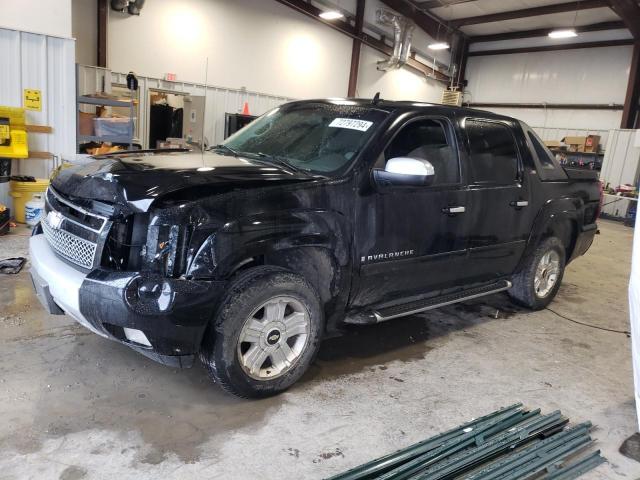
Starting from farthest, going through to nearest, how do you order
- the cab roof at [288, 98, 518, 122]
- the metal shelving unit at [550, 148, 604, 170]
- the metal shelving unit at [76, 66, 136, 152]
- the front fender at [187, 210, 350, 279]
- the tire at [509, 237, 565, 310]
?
the metal shelving unit at [550, 148, 604, 170], the metal shelving unit at [76, 66, 136, 152], the tire at [509, 237, 565, 310], the cab roof at [288, 98, 518, 122], the front fender at [187, 210, 350, 279]

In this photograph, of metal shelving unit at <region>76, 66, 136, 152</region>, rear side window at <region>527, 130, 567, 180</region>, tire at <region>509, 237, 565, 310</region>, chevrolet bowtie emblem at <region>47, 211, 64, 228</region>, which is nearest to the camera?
chevrolet bowtie emblem at <region>47, 211, 64, 228</region>

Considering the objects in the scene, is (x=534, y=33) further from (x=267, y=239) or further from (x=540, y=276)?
(x=267, y=239)

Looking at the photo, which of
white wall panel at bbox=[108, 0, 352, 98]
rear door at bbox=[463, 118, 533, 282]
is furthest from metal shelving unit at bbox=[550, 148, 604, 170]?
rear door at bbox=[463, 118, 533, 282]

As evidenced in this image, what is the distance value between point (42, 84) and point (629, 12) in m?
14.1

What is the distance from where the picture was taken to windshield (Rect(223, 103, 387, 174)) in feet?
10.2

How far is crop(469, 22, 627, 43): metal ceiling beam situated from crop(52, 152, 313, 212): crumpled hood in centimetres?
1597

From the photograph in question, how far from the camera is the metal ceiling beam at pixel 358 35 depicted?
Result: 43.8ft

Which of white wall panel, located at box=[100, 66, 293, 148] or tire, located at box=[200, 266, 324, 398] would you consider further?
white wall panel, located at box=[100, 66, 293, 148]

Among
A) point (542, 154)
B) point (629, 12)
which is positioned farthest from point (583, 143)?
point (542, 154)

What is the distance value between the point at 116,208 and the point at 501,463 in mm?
2183

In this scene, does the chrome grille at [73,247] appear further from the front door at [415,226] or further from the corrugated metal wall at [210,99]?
the corrugated metal wall at [210,99]

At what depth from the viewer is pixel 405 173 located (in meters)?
2.92

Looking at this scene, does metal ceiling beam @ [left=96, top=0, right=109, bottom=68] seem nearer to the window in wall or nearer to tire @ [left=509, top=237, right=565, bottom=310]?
the window in wall

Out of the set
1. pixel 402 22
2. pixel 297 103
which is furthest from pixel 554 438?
pixel 402 22
